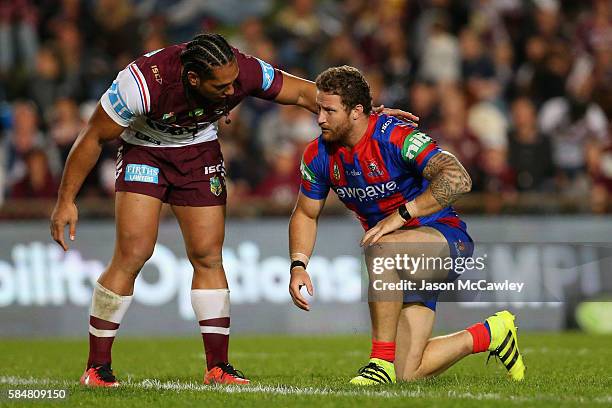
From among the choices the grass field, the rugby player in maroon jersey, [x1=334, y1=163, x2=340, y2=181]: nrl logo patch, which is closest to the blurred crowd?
the grass field

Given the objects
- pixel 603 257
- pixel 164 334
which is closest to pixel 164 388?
pixel 164 334

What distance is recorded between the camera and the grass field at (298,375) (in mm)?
6305

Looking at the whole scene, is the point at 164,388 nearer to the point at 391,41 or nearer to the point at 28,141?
the point at 28,141

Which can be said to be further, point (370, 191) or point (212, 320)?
point (212, 320)

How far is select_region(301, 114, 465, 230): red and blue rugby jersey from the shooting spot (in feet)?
23.8

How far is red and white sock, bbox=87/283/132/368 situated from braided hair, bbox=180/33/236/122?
1.56 metres

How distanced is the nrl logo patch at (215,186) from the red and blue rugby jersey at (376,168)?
58 cm

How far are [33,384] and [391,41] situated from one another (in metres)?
10.1

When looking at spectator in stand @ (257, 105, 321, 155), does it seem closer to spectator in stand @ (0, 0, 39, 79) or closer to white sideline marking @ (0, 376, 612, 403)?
spectator in stand @ (0, 0, 39, 79)

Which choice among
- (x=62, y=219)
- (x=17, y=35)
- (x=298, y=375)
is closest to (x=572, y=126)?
(x=298, y=375)

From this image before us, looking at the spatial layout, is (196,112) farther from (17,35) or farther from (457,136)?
(17,35)

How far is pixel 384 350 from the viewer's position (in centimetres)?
716

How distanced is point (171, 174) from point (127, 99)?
697 millimetres

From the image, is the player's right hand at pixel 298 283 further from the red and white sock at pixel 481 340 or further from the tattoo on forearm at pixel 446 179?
the red and white sock at pixel 481 340
